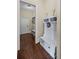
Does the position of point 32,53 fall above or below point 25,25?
below

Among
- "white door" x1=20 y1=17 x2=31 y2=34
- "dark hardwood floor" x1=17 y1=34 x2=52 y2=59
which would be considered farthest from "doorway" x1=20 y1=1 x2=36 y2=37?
"dark hardwood floor" x1=17 y1=34 x2=52 y2=59

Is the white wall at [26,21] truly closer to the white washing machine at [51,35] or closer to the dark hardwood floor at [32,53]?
the dark hardwood floor at [32,53]

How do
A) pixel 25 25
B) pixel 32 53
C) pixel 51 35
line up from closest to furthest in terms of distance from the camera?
1. pixel 51 35
2. pixel 32 53
3. pixel 25 25

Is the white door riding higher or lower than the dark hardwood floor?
higher

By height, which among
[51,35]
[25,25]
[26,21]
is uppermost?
[26,21]

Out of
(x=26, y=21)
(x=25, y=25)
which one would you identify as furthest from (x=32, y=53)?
(x=26, y=21)

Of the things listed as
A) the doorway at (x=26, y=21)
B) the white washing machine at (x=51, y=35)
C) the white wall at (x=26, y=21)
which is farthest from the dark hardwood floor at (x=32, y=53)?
the white wall at (x=26, y=21)

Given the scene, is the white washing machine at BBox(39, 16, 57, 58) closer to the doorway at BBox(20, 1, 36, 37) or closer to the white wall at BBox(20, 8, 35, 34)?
the doorway at BBox(20, 1, 36, 37)

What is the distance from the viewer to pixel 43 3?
399 centimetres

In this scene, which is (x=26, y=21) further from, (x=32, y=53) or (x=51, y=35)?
(x=51, y=35)
